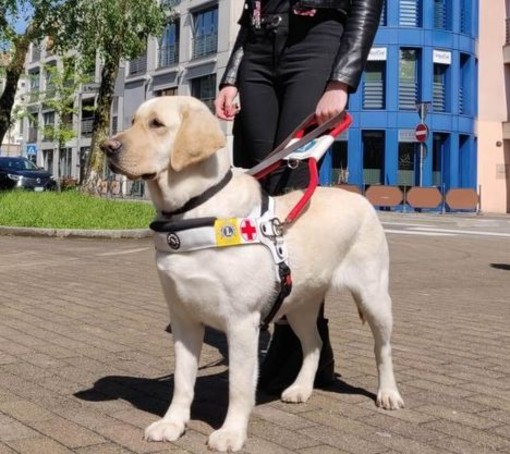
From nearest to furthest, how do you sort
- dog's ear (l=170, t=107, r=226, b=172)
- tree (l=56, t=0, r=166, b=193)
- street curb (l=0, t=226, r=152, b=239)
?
dog's ear (l=170, t=107, r=226, b=172)
street curb (l=0, t=226, r=152, b=239)
tree (l=56, t=0, r=166, b=193)

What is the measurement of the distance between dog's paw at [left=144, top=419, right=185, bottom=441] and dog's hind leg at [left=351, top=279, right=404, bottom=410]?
42.2 inches

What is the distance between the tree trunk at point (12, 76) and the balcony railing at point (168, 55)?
2588 centimetres

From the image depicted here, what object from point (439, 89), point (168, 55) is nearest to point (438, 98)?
point (439, 89)

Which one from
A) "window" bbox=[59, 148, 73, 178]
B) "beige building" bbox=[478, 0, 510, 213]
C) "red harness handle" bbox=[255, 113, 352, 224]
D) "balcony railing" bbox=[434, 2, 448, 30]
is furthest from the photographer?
"window" bbox=[59, 148, 73, 178]

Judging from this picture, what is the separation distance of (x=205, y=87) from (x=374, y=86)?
1096 centimetres

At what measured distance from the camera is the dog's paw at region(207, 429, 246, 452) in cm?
297

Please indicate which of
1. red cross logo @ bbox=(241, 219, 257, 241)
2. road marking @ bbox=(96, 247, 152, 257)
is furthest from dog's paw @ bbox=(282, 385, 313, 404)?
road marking @ bbox=(96, 247, 152, 257)

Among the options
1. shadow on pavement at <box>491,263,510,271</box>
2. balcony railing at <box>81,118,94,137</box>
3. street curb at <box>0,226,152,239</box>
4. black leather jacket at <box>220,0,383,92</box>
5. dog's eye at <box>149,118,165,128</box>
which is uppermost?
balcony railing at <box>81,118,94,137</box>

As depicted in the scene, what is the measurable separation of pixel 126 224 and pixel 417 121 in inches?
964

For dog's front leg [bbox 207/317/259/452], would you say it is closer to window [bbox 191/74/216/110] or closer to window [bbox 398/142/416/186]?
window [bbox 398/142/416/186]

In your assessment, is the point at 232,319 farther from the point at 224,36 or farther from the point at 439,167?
the point at 224,36

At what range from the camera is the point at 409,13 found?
36906 millimetres

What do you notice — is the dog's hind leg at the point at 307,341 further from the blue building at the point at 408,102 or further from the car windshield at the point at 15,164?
the blue building at the point at 408,102

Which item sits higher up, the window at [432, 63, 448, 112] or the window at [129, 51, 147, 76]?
the window at [129, 51, 147, 76]
